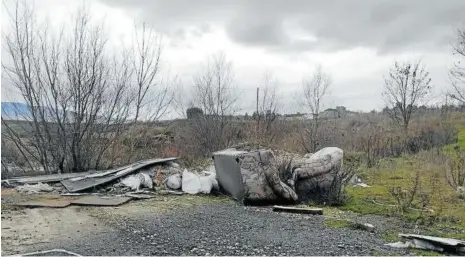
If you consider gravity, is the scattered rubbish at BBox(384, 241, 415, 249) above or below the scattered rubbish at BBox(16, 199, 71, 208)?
below

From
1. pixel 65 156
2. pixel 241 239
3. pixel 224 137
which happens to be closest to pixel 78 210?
pixel 241 239

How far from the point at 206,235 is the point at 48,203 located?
10.3 feet

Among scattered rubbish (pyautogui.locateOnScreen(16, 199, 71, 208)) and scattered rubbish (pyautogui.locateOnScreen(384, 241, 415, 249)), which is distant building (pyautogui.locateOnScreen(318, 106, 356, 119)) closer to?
scattered rubbish (pyautogui.locateOnScreen(16, 199, 71, 208))

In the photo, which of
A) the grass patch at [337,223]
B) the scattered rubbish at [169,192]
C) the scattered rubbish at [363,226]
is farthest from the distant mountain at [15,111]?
the scattered rubbish at [363,226]

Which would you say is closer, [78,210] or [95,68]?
[78,210]

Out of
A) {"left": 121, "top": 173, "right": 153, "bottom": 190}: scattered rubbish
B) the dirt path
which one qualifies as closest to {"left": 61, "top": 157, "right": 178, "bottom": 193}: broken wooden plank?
{"left": 121, "top": 173, "right": 153, "bottom": 190}: scattered rubbish

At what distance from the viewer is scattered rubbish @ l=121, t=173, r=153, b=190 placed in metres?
8.80

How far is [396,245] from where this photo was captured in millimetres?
5031

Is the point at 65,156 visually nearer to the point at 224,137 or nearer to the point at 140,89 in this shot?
the point at 140,89

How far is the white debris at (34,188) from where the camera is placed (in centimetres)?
827

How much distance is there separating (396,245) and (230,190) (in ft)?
12.8

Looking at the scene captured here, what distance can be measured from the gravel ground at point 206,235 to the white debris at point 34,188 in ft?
6.71

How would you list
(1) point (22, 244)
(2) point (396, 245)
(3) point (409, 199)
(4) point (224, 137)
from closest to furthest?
(1) point (22, 244) < (2) point (396, 245) < (3) point (409, 199) < (4) point (224, 137)

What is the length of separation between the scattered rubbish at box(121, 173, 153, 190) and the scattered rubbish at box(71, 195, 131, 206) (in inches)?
37.7
